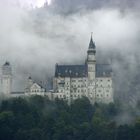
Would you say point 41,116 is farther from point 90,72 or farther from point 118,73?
point 118,73

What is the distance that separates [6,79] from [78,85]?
11295 mm

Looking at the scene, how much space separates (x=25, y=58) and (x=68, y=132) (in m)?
26.2

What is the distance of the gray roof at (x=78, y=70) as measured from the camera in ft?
322

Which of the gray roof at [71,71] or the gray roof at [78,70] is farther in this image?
the gray roof at [71,71]

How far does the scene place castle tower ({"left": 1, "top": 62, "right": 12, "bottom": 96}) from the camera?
98188 mm

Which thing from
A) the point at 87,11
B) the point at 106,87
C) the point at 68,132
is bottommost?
the point at 68,132

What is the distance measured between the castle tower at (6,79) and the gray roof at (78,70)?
7.40 metres

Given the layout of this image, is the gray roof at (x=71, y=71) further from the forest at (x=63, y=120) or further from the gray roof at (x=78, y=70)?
the forest at (x=63, y=120)

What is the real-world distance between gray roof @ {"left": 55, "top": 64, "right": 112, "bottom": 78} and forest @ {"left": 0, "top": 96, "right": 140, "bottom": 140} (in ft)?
16.6

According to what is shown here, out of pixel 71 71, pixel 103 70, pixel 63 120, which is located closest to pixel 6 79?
pixel 71 71

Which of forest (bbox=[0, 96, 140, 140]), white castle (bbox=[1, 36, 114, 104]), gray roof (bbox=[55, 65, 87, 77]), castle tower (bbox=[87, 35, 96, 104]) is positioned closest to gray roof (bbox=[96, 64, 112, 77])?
white castle (bbox=[1, 36, 114, 104])

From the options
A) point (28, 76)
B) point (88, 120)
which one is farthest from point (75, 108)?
point (28, 76)

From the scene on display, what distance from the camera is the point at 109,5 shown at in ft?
421

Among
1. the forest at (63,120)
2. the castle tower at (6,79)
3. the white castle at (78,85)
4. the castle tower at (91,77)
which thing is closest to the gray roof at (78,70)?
the white castle at (78,85)
